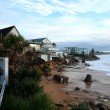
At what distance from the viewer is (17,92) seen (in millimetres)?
13484

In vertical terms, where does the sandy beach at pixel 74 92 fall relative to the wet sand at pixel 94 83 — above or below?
above

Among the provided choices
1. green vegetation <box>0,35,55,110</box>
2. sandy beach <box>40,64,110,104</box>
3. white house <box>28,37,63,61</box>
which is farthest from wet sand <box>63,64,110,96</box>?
white house <box>28,37,63,61</box>

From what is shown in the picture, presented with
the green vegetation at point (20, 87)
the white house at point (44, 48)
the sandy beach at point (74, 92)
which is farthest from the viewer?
the white house at point (44, 48)

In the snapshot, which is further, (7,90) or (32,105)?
(7,90)

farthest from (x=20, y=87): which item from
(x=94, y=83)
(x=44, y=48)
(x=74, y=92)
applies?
(x=44, y=48)

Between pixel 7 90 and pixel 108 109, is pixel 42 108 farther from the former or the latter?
pixel 108 109

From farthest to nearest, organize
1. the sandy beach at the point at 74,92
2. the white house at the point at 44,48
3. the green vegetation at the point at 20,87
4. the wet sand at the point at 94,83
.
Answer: the white house at the point at 44,48, the wet sand at the point at 94,83, the sandy beach at the point at 74,92, the green vegetation at the point at 20,87

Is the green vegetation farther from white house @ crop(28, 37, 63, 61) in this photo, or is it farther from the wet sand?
white house @ crop(28, 37, 63, 61)

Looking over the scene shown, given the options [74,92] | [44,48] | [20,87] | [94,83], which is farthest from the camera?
[44,48]

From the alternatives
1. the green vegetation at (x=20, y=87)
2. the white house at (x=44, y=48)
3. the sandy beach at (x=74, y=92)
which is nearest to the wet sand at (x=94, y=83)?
the sandy beach at (x=74, y=92)

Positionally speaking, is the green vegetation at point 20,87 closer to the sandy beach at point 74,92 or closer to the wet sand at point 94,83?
the sandy beach at point 74,92

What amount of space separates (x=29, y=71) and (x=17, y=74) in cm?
126

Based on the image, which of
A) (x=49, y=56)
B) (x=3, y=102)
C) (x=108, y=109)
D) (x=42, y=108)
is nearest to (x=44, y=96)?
(x=42, y=108)

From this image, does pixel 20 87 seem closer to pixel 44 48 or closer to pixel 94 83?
pixel 94 83
